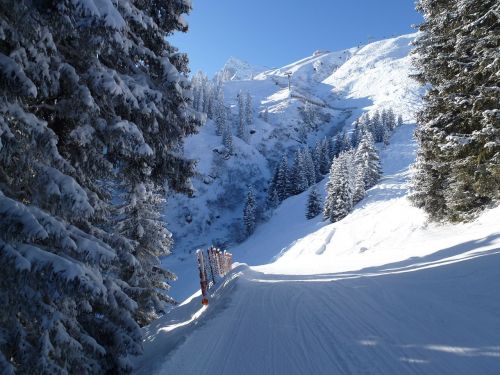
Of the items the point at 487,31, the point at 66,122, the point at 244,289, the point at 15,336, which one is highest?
the point at 487,31

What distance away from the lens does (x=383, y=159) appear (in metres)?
88.9

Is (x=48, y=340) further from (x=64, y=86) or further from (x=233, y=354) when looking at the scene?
(x=64, y=86)

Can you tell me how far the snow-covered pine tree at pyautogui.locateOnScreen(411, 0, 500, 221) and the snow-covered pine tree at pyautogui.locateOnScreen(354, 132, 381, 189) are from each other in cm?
4850

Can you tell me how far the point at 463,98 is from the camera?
13742 millimetres

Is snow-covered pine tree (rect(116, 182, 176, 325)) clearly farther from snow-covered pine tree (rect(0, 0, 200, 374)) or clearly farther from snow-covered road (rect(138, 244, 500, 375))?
snow-covered pine tree (rect(0, 0, 200, 374))

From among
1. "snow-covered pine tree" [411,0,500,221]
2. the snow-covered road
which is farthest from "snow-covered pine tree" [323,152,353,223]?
the snow-covered road

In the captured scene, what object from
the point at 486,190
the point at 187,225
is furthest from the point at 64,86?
the point at 187,225

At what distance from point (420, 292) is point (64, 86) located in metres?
7.56

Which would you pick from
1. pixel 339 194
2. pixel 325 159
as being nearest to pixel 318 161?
pixel 325 159

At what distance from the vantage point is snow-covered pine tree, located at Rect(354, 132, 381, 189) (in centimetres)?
6531

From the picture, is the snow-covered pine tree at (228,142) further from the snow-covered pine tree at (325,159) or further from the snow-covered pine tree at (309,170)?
the snow-covered pine tree at (309,170)

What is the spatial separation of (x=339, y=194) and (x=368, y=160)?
14.0 m

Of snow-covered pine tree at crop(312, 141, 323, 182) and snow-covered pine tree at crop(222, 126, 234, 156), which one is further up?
snow-covered pine tree at crop(222, 126, 234, 156)

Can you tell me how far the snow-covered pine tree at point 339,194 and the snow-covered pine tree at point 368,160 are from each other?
278 inches
